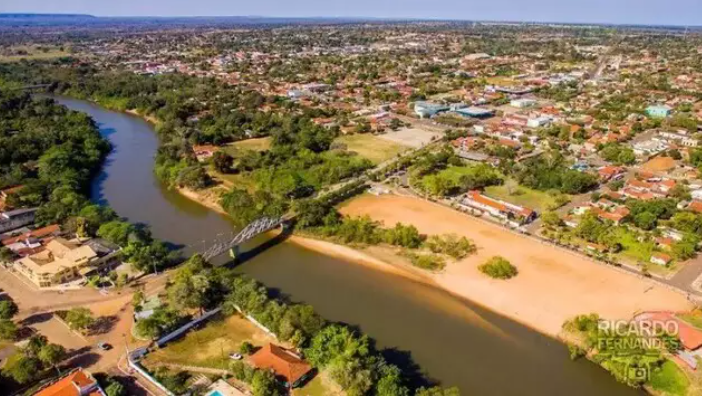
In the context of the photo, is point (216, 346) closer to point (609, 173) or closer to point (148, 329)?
point (148, 329)

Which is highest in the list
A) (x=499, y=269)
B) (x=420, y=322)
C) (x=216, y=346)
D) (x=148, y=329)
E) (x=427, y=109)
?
(x=427, y=109)

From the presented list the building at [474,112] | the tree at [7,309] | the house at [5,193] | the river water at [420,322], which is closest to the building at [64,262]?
the tree at [7,309]

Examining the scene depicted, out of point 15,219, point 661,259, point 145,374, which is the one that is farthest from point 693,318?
point 15,219

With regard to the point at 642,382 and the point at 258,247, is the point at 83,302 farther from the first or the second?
the point at 642,382

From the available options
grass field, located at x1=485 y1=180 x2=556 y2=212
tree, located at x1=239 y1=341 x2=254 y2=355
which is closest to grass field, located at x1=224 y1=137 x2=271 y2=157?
grass field, located at x1=485 y1=180 x2=556 y2=212

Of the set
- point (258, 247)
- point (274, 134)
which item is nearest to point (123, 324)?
point (258, 247)

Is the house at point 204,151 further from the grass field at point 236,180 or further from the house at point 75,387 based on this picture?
the house at point 75,387

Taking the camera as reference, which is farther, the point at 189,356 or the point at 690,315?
the point at 690,315
